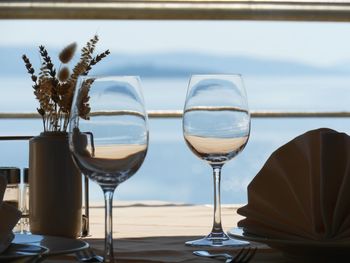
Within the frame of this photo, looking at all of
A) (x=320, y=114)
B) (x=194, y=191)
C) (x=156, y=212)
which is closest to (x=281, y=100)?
(x=194, y=191)

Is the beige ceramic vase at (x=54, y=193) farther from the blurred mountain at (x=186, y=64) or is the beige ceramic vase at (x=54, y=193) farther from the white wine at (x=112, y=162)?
the blurred mountain at (x=186, y=64)

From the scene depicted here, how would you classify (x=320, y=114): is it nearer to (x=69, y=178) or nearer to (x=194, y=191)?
(x=69, y=178)

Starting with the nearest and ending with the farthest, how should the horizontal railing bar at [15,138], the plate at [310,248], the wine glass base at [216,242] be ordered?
the plate at [310,248] < the wine glass base at [216,242] < the horizontal railing bar at [15,138]

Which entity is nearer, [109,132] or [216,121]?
[109,132]

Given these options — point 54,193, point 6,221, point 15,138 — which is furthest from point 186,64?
point 6,221

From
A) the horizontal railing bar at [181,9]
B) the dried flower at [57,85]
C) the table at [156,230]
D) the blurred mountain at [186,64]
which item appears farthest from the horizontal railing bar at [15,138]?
the blurred mountain at [186,64]

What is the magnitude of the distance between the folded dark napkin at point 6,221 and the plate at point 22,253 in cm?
1

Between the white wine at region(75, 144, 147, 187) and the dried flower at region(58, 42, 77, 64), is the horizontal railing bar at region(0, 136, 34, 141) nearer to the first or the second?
the dried flower at region(58, 42, 77, 64)

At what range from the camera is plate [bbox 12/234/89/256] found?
2.63 ft

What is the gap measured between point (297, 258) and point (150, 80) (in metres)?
14.4

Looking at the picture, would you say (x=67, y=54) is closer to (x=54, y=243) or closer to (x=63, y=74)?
(x=63, y=74)

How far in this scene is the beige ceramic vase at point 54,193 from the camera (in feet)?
3.63

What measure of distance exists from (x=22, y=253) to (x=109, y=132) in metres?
0.16

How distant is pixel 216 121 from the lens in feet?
3.35
